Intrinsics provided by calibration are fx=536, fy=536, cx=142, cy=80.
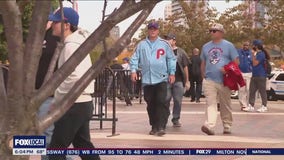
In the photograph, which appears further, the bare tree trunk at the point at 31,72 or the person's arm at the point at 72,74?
the person's arm at the point at 72,74

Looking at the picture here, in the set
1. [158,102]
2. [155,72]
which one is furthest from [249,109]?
[155,72]

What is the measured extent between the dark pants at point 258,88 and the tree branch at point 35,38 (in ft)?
35.7

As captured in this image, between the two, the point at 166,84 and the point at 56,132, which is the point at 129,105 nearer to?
the point at 166,84

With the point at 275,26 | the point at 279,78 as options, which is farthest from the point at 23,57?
the point at 275,26

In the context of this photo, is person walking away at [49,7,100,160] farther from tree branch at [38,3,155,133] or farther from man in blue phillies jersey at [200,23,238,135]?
man in blue phillies jersey at [200,23,238,135]

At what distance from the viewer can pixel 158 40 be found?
8578 millimetres

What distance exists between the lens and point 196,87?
17594mm

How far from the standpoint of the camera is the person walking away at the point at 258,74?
13.1 meters

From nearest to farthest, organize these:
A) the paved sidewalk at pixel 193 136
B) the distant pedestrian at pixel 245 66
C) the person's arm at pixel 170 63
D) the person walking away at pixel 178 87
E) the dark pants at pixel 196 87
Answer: the paved sidewalk at pixel 193 136 → the person's arm at pixel 170 63 → the person walking away at pixel 178 87 → the distant pedestrian at pixel 245 66 → the dark pants at pixel 196 87

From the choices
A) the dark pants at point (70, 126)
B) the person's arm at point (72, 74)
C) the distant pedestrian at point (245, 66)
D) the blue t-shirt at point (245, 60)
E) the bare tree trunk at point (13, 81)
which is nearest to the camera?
the bare tree trunk at point (13, 81)

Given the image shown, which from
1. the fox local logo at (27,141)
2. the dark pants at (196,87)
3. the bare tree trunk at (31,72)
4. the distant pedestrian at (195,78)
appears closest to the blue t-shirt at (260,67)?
the dark pants at (196,87)

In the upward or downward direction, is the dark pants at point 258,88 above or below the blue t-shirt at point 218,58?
below

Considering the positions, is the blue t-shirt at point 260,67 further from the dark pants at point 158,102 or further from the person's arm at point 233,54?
the dark pants at point 158,102

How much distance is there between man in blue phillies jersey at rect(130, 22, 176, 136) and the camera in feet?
27.5
